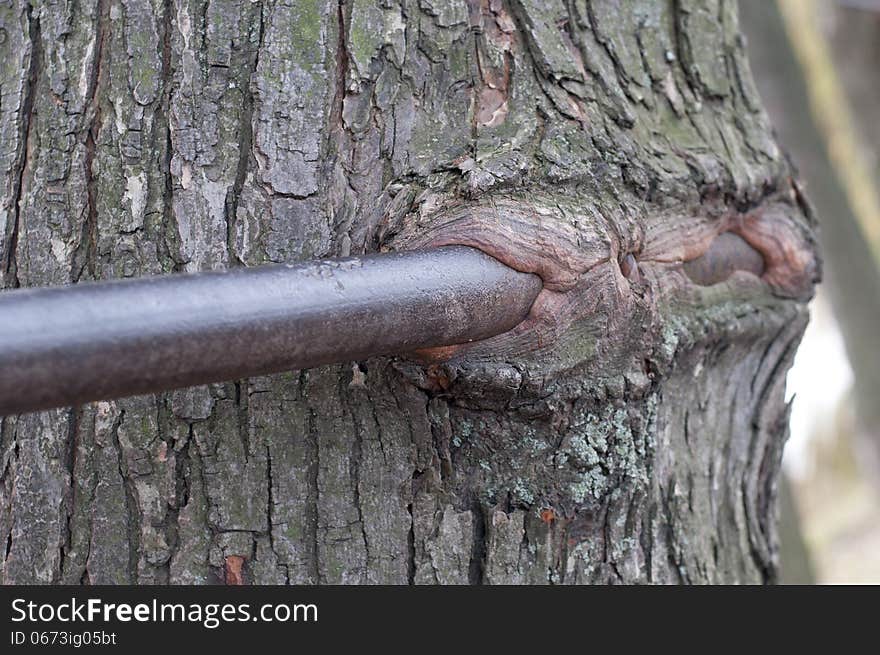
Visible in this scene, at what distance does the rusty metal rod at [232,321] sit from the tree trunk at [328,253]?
0.10m

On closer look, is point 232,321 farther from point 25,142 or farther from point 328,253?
point 25,142

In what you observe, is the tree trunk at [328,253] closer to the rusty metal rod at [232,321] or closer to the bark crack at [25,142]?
the bark crack at [25,142]

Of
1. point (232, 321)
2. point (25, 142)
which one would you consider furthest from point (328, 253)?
point (25, 142)

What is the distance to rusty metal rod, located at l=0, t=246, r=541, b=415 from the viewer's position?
2.28 feet

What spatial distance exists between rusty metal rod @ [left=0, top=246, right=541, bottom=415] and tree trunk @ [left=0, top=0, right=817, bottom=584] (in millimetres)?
103

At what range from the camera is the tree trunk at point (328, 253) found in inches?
41.5

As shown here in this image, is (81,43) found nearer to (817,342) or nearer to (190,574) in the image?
(190,574)

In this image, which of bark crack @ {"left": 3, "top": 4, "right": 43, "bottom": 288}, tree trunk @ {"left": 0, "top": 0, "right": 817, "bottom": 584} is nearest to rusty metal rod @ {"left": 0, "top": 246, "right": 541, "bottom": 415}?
tree trunk @ {"left": 0, "top": 0, "right": 817, "bottom": 584}

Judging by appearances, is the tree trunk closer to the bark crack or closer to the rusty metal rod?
the bark crack

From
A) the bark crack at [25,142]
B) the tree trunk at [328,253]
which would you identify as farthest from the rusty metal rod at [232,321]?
the bark crack at [25,142]

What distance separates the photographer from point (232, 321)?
78 centimetres

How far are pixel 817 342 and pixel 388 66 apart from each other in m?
7.98

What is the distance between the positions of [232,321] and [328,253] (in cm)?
30

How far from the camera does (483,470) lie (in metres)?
1.11
